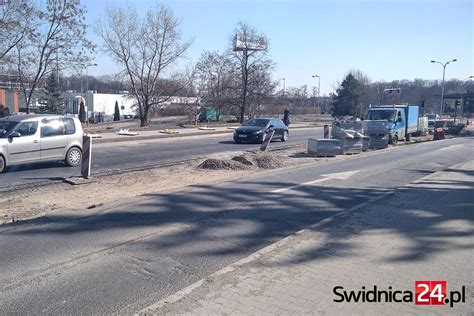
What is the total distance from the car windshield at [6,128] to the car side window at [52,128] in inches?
31.8

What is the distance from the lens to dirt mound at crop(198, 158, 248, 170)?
13970mm

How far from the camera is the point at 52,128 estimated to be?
1344 centimetres

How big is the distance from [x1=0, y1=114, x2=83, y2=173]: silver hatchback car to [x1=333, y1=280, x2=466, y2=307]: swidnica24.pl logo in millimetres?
10603

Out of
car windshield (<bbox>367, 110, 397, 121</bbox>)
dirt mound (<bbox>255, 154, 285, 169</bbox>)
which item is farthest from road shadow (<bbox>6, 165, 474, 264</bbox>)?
car windshield (<bbox>367, 110, 397, 121</bbox>)

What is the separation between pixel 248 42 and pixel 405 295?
47.4m

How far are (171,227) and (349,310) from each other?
11.3 ft

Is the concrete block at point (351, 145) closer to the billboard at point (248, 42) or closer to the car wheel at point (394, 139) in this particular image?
the car wheel at point (394, 139)

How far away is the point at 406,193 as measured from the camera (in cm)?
998

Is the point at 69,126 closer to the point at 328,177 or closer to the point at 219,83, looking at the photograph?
the point at 328,177

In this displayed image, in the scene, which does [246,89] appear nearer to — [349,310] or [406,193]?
[406,193]

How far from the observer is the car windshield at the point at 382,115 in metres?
28.6

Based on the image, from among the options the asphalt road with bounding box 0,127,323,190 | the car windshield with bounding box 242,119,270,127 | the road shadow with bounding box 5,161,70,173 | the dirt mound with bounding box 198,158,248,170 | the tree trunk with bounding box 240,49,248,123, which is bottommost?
the asphalt road with bounding box 0,127,323,190

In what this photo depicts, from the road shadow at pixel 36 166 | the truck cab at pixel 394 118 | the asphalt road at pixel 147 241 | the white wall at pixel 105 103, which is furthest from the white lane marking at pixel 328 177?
the white wall at pixel 105 103

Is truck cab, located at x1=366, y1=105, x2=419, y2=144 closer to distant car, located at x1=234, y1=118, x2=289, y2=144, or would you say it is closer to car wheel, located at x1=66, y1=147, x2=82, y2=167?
distant car, located at x1=234, y1=118, x2=289, y2=144
